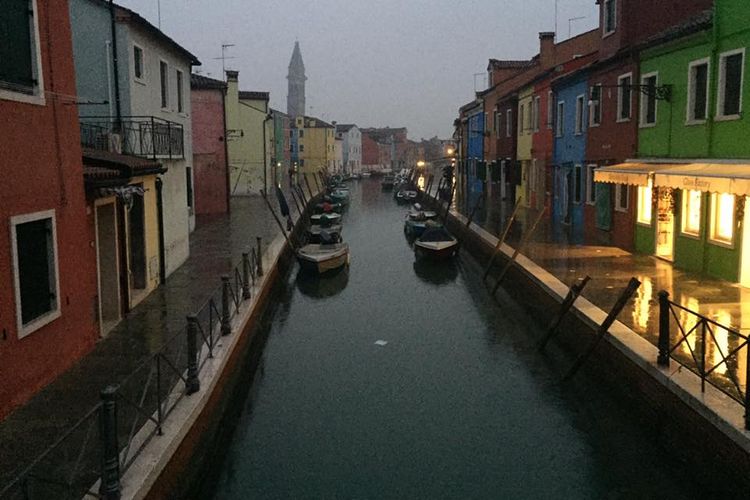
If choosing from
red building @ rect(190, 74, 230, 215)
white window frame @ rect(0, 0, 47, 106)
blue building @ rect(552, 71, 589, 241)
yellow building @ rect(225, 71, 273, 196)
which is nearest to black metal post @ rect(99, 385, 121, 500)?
white window frame @ rect(0, 0, 47, 106)

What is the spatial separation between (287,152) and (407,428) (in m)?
63.2

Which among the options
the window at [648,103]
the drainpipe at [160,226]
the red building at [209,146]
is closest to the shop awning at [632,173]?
the window at [648,103]

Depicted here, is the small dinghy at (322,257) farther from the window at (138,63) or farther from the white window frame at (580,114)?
the white window frame at (580,114)

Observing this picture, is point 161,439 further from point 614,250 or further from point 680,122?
point 614,250

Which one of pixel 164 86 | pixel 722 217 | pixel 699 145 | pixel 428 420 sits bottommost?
pixel 428 420

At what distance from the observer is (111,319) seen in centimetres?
1312

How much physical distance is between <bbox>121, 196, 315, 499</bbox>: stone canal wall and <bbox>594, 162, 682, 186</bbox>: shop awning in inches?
379

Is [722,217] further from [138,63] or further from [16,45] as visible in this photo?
[138,63]

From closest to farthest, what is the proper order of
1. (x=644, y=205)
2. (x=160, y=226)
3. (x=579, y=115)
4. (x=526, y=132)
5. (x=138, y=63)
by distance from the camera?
(x=160, y=226), (x=138, y=63), (x=644, y=205), (x=579, y=115), (x=526, y=132)

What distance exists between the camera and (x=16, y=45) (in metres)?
8.58

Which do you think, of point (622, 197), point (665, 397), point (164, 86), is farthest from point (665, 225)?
point (164, 86)

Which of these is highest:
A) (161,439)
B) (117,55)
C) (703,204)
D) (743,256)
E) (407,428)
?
(117,55)

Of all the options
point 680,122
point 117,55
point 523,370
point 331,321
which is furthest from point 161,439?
point 680,122

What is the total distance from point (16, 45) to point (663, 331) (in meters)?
9.14
